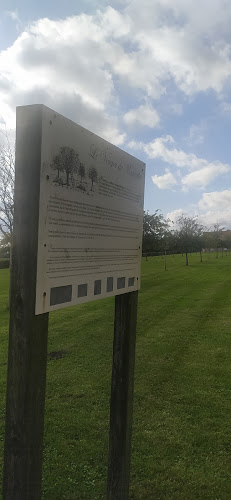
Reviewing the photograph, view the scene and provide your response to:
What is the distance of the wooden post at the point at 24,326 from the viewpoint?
1.77m

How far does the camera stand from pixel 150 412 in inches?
185

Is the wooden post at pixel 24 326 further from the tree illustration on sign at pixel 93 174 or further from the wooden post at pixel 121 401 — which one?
the wooden post at pixel 121 401

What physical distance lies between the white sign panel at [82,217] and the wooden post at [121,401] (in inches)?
10.1

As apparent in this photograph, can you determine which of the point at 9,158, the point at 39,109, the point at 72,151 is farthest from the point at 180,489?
the point at 9,158

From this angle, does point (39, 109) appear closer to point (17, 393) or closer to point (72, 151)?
point (72, 151)

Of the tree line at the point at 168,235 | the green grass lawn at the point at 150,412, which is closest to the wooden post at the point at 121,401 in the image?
the green grass lawn at the point at 150,412

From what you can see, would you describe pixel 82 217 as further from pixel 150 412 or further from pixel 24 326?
pixel 150 412

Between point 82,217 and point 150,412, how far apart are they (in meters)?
3.54

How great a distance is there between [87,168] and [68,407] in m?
3.75

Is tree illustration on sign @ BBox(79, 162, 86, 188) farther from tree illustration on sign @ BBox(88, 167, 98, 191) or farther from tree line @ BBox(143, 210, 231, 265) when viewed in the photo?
tree line @ BBox(143, 210, 231, 265)

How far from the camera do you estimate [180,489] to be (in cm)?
329

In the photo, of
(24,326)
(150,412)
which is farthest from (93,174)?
(150,412)

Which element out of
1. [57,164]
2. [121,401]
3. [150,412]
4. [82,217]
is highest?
[57,164]

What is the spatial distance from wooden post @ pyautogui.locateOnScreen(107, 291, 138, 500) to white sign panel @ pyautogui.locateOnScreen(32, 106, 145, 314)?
26 centimetres
